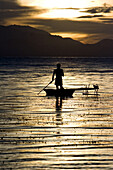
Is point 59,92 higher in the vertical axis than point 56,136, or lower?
higher

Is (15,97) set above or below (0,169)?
above

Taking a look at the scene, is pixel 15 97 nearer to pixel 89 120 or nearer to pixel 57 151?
pixel 89 120

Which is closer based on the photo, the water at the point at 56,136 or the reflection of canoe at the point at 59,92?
the water at the point at 56,136

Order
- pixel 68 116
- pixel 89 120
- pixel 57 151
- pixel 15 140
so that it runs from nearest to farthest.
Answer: pixel 57 151
pixel 15 140
pixel 89 120
pixel 68 116

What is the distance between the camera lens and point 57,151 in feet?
42.5

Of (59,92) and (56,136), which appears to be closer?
(56,136)

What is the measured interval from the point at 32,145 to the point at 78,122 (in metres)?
4.76

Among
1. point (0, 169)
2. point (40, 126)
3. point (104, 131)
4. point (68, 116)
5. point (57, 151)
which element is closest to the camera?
point (0, 169)

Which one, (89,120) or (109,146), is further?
(89,120)

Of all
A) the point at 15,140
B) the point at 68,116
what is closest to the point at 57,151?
the point at 15,140

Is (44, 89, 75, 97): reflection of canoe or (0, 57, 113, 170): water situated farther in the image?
(44, 89, 75, 97): reflection of canoe

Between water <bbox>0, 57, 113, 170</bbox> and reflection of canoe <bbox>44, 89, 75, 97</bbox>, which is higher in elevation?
reflection of canoe <bbox>44, 89, 75, 97</bbox>

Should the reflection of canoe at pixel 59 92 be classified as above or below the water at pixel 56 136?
above

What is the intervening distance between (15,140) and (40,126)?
110 inches
